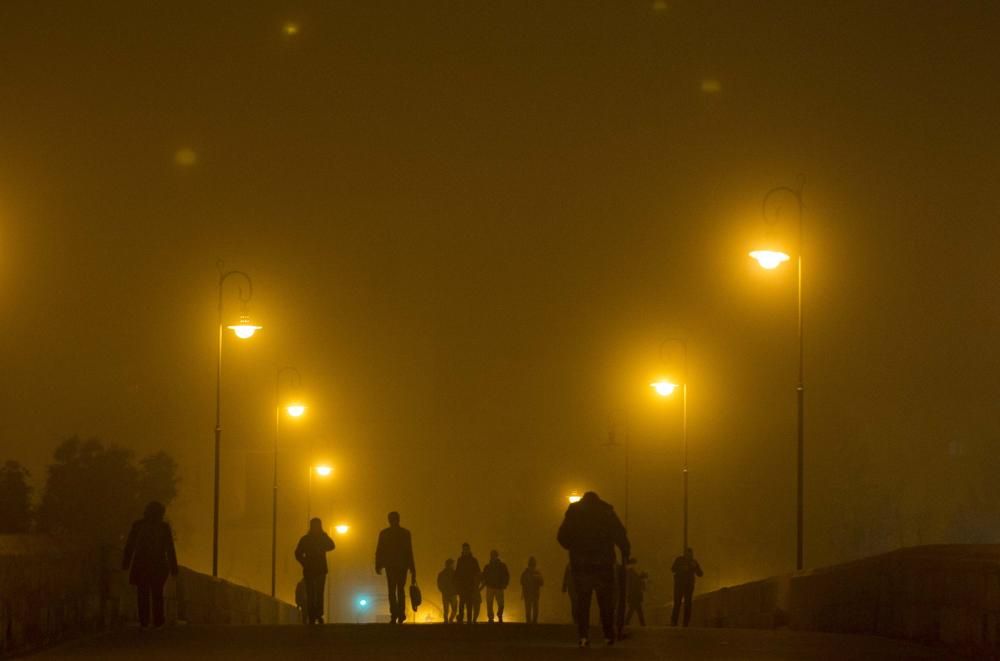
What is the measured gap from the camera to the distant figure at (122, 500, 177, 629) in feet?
69.9

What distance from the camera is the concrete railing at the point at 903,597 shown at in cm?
1515

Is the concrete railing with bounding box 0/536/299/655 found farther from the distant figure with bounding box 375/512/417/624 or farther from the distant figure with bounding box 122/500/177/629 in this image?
the distant figure with bounding box 375/512/417/624

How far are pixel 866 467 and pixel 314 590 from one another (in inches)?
3457

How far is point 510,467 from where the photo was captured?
4700 inches

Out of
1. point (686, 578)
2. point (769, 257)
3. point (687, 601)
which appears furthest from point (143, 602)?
point (769, 257)

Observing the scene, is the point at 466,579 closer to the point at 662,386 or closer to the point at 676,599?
the point at 676,599

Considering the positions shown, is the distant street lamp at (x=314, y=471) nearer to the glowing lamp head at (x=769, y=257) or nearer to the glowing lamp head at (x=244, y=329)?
the glowing lamp head at (x=244, y=329)

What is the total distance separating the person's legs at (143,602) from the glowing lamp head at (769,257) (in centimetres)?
1347

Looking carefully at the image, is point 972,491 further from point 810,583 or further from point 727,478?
point 810,583

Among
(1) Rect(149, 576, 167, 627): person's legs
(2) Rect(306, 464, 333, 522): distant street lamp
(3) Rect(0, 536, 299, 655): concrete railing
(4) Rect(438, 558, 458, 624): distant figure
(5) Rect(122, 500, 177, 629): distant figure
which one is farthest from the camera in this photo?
(2) Rect(306, 464, 333, 522): distant street lamp

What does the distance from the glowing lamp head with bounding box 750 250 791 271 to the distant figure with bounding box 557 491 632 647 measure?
13.6 m

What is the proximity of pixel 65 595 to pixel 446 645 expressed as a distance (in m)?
4.23

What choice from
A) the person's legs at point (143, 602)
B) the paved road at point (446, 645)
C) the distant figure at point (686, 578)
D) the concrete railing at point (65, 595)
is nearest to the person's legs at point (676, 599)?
the distant figure at point (686, 578)

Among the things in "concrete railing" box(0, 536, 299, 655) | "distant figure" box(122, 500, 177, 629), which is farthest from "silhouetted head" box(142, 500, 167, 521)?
"concrete railing" box(0, 536, 299, 655)
